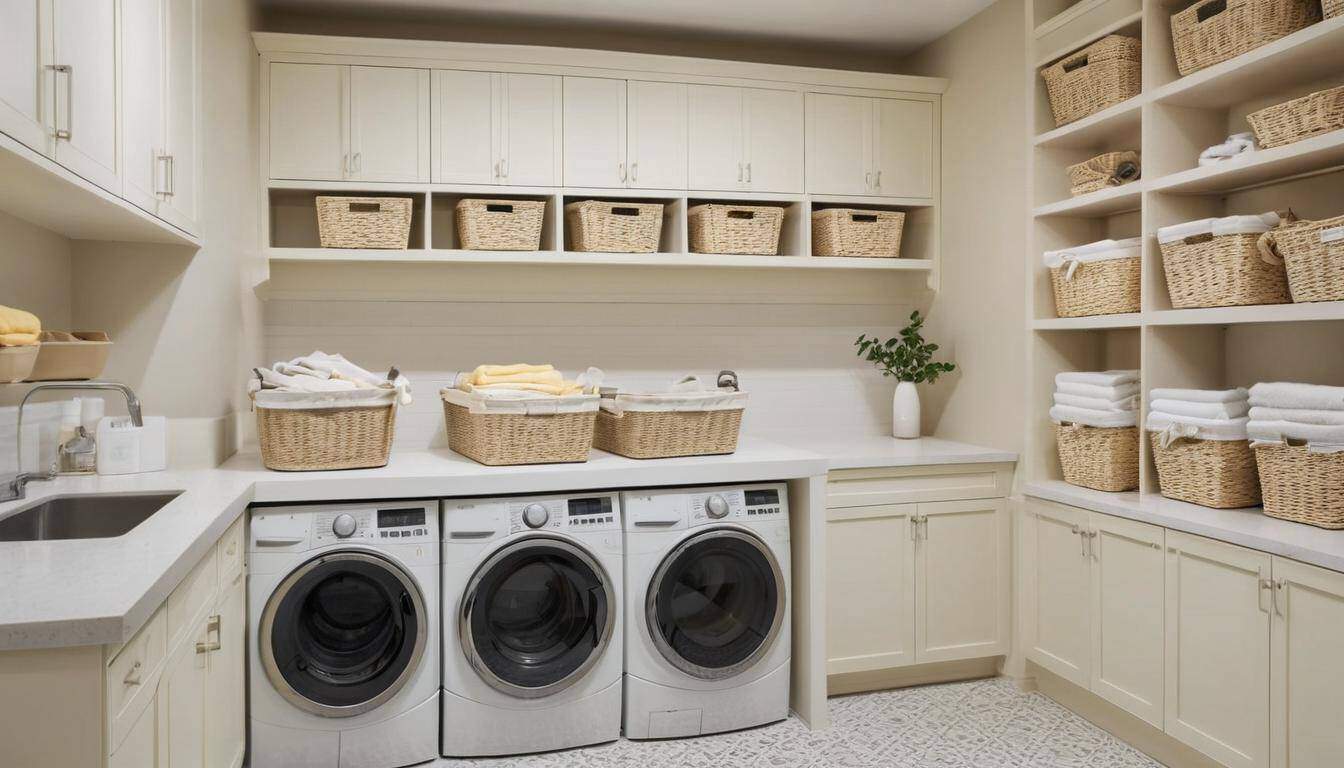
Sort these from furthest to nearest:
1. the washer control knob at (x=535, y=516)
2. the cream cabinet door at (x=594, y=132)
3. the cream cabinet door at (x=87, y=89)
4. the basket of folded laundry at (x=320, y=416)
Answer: the cream cabinet door at (x=594, y=132)
the washer control knob at (x=535, y=516)
the basket of folded laundry at (x=320, y=416)
the cream cabinet door at (x=87, y=89)

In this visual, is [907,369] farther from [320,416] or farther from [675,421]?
[320,416]

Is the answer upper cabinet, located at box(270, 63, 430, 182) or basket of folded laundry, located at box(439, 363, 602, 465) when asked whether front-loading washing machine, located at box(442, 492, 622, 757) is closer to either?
basket of folded laundry, located at box(439, 363, 602, 465)

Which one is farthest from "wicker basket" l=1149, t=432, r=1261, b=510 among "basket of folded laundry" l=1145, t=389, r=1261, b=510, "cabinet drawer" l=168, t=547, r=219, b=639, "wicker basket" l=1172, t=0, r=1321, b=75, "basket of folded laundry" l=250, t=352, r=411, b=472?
"cabinet drawer" l=168, t=547, r=219, b=639

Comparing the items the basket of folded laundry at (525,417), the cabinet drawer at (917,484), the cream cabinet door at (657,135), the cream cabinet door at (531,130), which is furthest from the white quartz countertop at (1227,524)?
the cream cabinet door at (531,130)

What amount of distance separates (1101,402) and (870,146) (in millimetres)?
1522

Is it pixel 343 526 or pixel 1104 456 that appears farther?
pixel 1104 456

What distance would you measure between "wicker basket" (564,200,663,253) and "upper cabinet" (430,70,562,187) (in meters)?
0.19

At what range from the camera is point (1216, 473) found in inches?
101

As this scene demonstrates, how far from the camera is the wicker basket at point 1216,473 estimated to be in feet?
8.38

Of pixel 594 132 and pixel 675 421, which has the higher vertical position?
pixel 594 132

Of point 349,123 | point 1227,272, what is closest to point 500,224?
point 349,123

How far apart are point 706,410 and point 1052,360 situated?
1.39m

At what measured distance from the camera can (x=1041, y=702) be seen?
3.22 metres

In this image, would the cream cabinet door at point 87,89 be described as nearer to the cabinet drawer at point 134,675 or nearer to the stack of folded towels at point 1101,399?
the cabinet drawer at point 134,675
